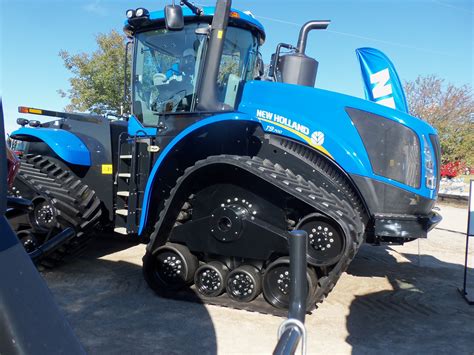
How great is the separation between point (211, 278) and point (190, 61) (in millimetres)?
2287

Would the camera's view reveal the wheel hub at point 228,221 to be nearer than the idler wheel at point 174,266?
Yes

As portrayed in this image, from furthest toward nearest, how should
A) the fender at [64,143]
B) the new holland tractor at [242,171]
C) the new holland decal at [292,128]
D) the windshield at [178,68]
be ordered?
the fender at [64,143] → the windshield at [178,68] → the new holland decal at [292,128] → the new holland tractor at [242,171]

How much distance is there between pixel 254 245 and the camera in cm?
384

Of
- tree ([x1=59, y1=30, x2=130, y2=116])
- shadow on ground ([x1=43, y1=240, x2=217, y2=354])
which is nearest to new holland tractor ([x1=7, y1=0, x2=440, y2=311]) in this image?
shadow on ground ([x1=43, y1=240, x2=217, y2=354])

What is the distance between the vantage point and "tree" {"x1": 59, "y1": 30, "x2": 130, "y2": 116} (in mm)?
17734

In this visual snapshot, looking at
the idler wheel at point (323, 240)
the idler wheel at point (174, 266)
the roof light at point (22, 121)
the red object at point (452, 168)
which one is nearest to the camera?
the idler wheel at point (323, 240)

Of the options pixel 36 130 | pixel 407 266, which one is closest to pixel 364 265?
pixel 407 266

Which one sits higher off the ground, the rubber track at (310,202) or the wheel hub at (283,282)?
the rubber track at (310,202)

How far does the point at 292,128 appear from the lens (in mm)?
3943

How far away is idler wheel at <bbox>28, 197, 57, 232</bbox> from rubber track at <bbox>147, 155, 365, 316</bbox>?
5.35 ft

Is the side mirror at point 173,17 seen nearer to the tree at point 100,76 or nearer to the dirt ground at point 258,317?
the dirt ground at point 258,317

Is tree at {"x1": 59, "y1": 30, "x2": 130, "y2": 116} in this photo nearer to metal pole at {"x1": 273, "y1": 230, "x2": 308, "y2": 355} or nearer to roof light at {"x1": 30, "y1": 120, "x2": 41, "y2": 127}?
roof light at {"x1": 30, "y1": 120, "x2": 41, "y2": 127}

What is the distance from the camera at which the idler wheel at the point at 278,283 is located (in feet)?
12.3

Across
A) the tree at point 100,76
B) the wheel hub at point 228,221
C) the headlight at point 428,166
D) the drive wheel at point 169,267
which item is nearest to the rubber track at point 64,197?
the drive wheel at point 169,267
